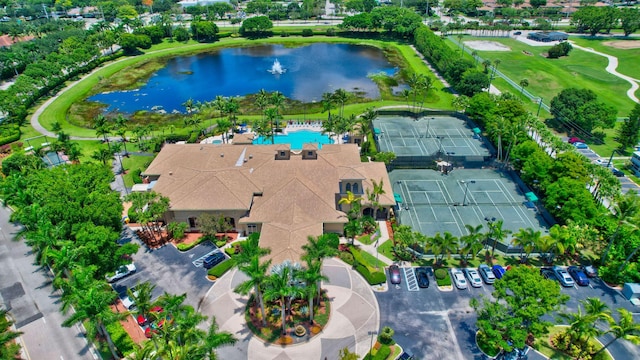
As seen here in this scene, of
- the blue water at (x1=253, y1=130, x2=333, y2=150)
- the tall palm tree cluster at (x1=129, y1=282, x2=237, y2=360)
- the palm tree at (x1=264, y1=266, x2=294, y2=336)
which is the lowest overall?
the blue water at (x1=253, y1=130, x2=333, y2=150)

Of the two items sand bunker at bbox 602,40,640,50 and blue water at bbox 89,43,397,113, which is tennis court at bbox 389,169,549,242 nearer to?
blue water at bbox 89,43,397,113

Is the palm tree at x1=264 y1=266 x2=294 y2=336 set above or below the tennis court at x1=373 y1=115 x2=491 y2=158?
above

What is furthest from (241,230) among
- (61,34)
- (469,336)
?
(61,34)

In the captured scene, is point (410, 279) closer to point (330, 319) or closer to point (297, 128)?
point (330, 319)

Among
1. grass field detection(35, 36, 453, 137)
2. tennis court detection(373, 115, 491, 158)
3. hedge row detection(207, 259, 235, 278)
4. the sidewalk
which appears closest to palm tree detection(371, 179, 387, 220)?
the sidewalk

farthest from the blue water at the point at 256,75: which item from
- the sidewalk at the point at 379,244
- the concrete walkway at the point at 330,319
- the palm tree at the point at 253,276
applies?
the palm tree at the point at 253,276

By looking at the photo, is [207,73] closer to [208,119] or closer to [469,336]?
[208,119]

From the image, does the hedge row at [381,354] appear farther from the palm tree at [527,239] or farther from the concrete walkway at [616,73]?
the concrete walkway at [616,73]
